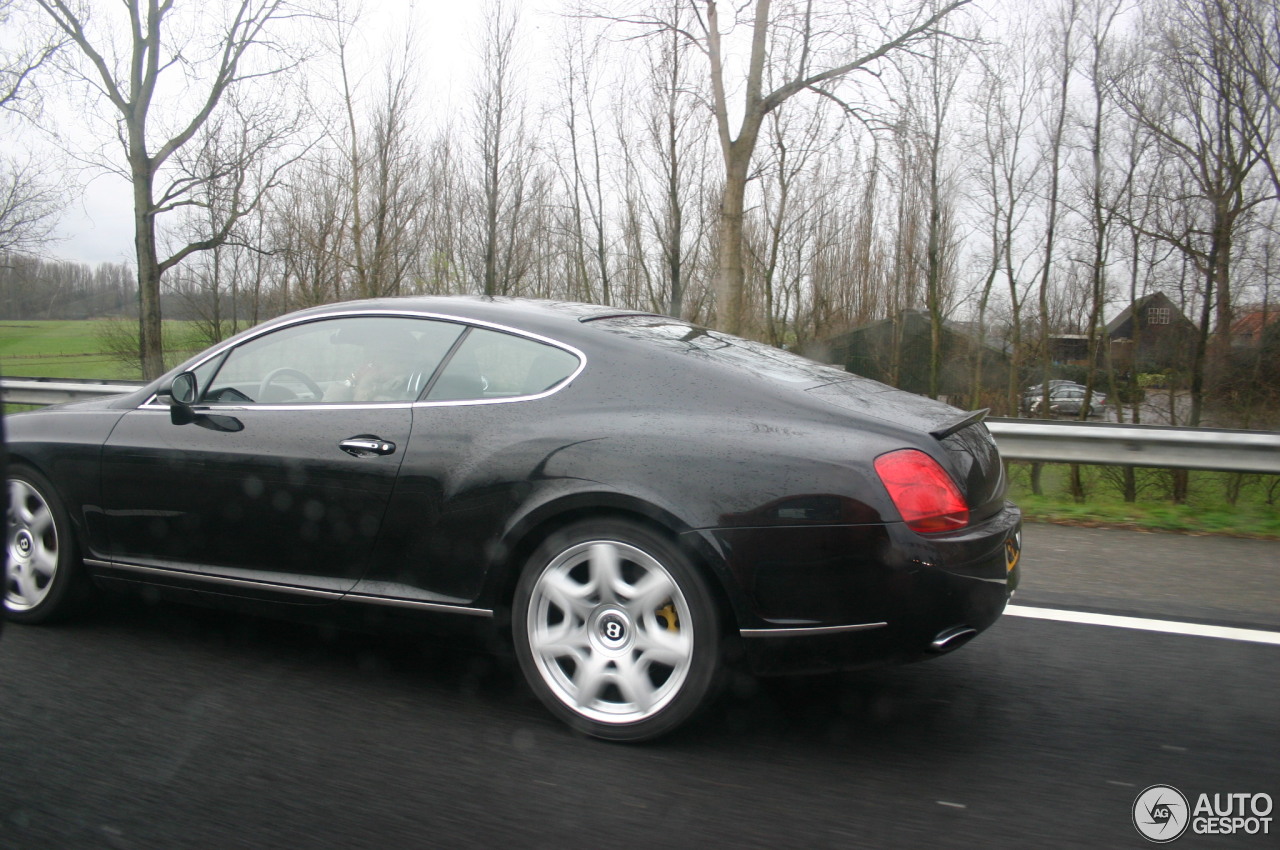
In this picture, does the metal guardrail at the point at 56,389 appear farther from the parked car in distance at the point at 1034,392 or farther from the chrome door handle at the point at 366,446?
the parked car in distance at the point at 1034,392

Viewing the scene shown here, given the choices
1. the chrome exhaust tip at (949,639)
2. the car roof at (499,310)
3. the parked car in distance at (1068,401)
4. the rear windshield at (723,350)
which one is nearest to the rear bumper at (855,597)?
the chrome exhaust tip at (949,639)

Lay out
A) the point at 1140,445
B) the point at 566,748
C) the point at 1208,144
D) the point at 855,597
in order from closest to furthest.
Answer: the point at 855,597
the point at 566,748
the point at 1140,445
the point at 1208,144

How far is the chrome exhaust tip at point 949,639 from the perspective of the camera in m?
2.78

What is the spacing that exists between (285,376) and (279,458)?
498 millimetres

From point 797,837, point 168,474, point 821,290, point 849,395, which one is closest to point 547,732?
point 797,837

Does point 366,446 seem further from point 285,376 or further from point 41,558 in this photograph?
point 41,558

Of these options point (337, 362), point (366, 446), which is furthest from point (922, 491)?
point (337, 362)

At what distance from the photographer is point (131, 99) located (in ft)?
64.8

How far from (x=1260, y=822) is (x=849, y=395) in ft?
5.30

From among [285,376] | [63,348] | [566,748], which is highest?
[63,348]

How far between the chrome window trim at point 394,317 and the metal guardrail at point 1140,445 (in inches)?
194

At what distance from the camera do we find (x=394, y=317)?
11.9ft

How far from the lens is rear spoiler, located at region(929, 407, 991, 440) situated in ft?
9.71

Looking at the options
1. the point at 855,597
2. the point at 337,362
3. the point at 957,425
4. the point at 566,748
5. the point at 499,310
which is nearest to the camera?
the point at 855,597
